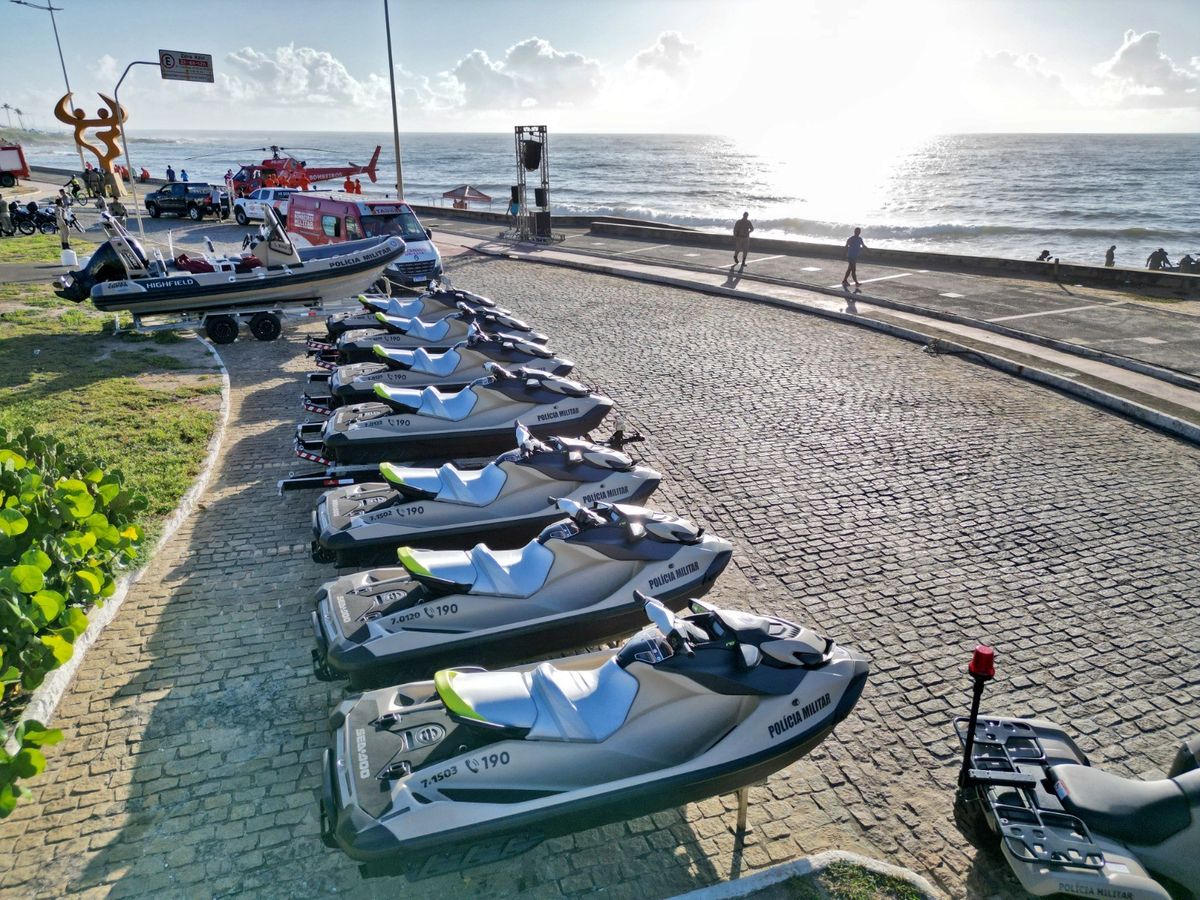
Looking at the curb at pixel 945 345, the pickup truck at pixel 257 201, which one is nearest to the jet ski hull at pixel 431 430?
the curb at pixel 945 345

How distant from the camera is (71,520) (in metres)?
5.51

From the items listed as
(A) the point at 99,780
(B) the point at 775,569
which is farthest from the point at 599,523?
(A) the point at 99,780

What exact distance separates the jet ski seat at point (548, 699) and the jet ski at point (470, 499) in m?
2.43

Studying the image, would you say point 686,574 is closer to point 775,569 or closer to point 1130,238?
point 775,569

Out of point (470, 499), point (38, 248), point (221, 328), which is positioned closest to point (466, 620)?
point (470, 499)

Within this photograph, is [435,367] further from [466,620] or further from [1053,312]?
[1053,312]

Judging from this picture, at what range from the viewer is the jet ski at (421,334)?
10977mm

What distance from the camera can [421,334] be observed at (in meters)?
11.1

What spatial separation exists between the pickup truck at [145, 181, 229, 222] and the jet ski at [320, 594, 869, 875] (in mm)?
36485

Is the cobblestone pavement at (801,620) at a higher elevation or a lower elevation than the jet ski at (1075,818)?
lower

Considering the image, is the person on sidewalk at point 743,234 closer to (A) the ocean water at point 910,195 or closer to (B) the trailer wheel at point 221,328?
(B) the trailer wheel at point 221,328

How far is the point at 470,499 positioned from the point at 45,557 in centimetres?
309

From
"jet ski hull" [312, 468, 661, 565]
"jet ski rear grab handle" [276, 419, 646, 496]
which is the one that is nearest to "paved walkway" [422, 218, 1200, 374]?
"jet ski rear grab handle" [276, 419, 646, 496]

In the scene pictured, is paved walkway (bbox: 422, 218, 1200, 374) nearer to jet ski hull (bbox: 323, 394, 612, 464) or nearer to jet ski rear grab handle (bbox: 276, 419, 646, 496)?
jet ski hull (bbox: 323, 394, 612, 464)
